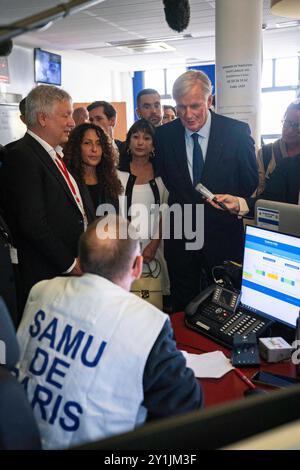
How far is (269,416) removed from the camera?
50 centimetres

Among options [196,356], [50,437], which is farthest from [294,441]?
[196,356]

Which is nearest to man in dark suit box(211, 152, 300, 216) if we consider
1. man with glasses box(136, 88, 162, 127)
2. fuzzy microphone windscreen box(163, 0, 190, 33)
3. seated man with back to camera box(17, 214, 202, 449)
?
seated man with back to camera box(17, 214, 202, 449)

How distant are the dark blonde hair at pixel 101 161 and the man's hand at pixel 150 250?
0.40 meters

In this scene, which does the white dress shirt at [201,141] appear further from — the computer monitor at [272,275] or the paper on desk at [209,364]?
the paper on desk at [209,364]

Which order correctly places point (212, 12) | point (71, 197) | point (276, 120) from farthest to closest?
point (276, 120)
point (212, 12)
point (71, 197)

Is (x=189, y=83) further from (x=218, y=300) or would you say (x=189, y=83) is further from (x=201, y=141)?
(x=218, y=300)

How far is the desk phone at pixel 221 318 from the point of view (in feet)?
5.40

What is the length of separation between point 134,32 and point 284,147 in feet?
15.6

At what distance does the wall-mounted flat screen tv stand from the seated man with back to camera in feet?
25.5

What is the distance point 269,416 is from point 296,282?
109 cm

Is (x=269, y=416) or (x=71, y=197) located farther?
(x=71, y=197)

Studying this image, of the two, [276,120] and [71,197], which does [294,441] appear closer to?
[71,197]

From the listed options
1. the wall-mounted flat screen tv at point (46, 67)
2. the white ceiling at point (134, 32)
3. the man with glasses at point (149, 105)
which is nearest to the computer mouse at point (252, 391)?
the man with glasses at point (149, 105)

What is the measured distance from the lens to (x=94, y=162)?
2.80m
